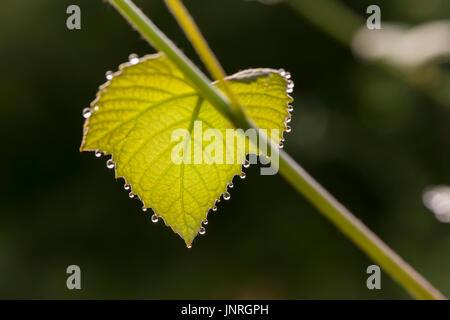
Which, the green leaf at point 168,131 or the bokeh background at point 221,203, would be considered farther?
the bokeh background at point 221,203

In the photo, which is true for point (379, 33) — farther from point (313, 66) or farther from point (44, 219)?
point (44, 219)

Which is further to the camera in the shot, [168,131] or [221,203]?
[221,203]

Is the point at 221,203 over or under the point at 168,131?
over

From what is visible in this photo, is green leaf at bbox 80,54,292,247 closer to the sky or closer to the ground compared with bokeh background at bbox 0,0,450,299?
closer to the ground

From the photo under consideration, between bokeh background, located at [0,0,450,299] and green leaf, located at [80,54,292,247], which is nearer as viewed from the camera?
green leaf, located at [80,54,292,247]
